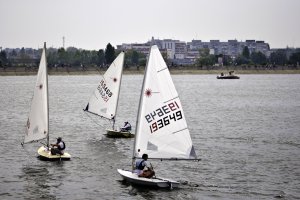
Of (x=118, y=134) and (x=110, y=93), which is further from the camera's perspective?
(x=110, y=93)

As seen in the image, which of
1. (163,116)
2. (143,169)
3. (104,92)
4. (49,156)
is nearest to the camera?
(163,116)

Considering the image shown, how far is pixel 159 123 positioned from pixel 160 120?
191 millimetres

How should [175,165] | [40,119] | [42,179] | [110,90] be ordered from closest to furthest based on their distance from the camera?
[42,179] → [175,165] → [40,119] → [110,90]

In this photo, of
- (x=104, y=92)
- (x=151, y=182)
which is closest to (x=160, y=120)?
(x=151, y=182)

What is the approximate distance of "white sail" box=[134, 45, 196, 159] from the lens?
35188mm

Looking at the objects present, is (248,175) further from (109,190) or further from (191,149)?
(109,190)

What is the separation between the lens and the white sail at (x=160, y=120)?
35188 mm

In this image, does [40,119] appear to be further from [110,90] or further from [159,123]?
[159,123]

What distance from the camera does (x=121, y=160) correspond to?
4694 cm

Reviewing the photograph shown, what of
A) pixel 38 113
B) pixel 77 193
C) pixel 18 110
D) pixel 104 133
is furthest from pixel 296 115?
pixel 77 193

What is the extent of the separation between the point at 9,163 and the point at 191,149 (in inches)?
654

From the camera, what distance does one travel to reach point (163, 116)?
3569 centimetres

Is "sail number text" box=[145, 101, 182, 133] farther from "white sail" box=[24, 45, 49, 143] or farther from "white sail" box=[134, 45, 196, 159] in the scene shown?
"white sail" box=[24, 45, 49, 143]

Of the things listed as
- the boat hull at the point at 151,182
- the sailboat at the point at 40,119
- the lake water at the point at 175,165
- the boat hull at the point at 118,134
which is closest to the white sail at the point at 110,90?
the boat hull at the point at 118,134
